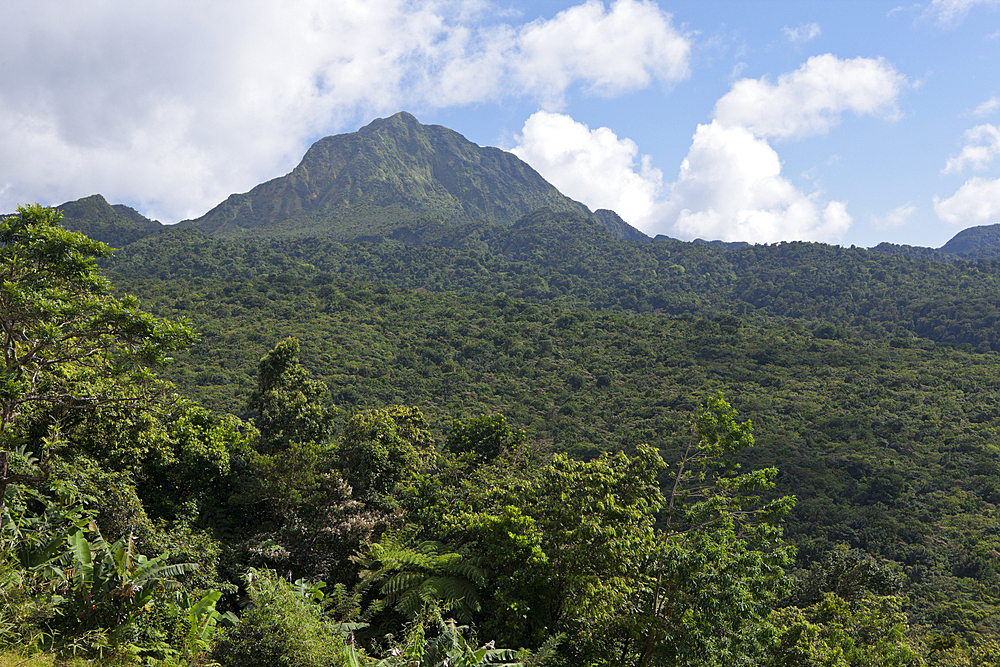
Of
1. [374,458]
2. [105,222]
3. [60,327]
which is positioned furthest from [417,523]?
[105,222]

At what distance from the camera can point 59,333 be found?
8234mm

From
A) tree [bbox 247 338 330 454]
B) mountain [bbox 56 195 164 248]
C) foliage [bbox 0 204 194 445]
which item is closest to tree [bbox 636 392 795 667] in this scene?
foliage [bbox 0 204 194 445]

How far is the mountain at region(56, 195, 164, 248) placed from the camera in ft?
467

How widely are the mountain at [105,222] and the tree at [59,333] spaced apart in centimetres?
15221

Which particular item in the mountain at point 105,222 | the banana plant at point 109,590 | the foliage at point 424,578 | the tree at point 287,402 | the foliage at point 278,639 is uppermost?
the mountain at point 105,222

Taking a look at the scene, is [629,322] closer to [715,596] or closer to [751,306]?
[751,306]

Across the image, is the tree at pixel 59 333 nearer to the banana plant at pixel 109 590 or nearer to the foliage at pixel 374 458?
the banana plant at pixel 109 590

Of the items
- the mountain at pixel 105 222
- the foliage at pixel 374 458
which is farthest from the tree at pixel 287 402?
the mountain at pixel 105 222

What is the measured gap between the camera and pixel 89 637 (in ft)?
16.3

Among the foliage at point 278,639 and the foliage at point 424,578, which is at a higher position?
the foliage at point 278,639

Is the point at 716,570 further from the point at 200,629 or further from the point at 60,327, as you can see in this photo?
the point at 60,327

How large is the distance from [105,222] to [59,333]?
17717 centimetres

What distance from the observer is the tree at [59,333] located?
7844mm

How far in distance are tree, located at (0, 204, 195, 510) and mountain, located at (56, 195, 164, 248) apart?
499 ft
